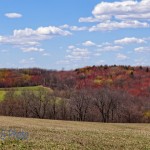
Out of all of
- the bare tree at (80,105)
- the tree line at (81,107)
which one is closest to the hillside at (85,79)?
the tree line at (81,107)

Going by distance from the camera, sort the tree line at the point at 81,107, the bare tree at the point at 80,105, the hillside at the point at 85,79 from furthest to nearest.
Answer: the hillside at the point at 85,79, the tree line at the point at 81,107, the bare tree at the point at 80,105

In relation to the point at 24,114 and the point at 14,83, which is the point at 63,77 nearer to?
the point at 14,83

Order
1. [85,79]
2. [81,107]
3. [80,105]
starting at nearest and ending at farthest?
1. [81,107]
2. [80,105]
3. [85,79]

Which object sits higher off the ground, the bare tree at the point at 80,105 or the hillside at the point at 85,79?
the hillside at the point at 85,79

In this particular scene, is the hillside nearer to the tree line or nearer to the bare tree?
the tree line

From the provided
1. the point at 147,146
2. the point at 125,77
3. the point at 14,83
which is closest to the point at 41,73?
the point at 14,83

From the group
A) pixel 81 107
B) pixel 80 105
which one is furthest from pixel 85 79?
pixel 81 107

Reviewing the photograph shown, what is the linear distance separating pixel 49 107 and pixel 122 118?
23.3 meters

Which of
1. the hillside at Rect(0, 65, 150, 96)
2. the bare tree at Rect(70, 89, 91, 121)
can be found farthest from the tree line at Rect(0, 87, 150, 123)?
the hillside at Rect(0, 65, 150, 96)

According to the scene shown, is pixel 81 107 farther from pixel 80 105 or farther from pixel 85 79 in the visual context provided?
pixel 85 79

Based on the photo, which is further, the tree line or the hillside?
the hillside

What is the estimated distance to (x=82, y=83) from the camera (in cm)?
16925

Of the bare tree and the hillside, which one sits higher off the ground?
the hillside

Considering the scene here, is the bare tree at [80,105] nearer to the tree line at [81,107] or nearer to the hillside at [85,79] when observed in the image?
the tree line at [81,107]
